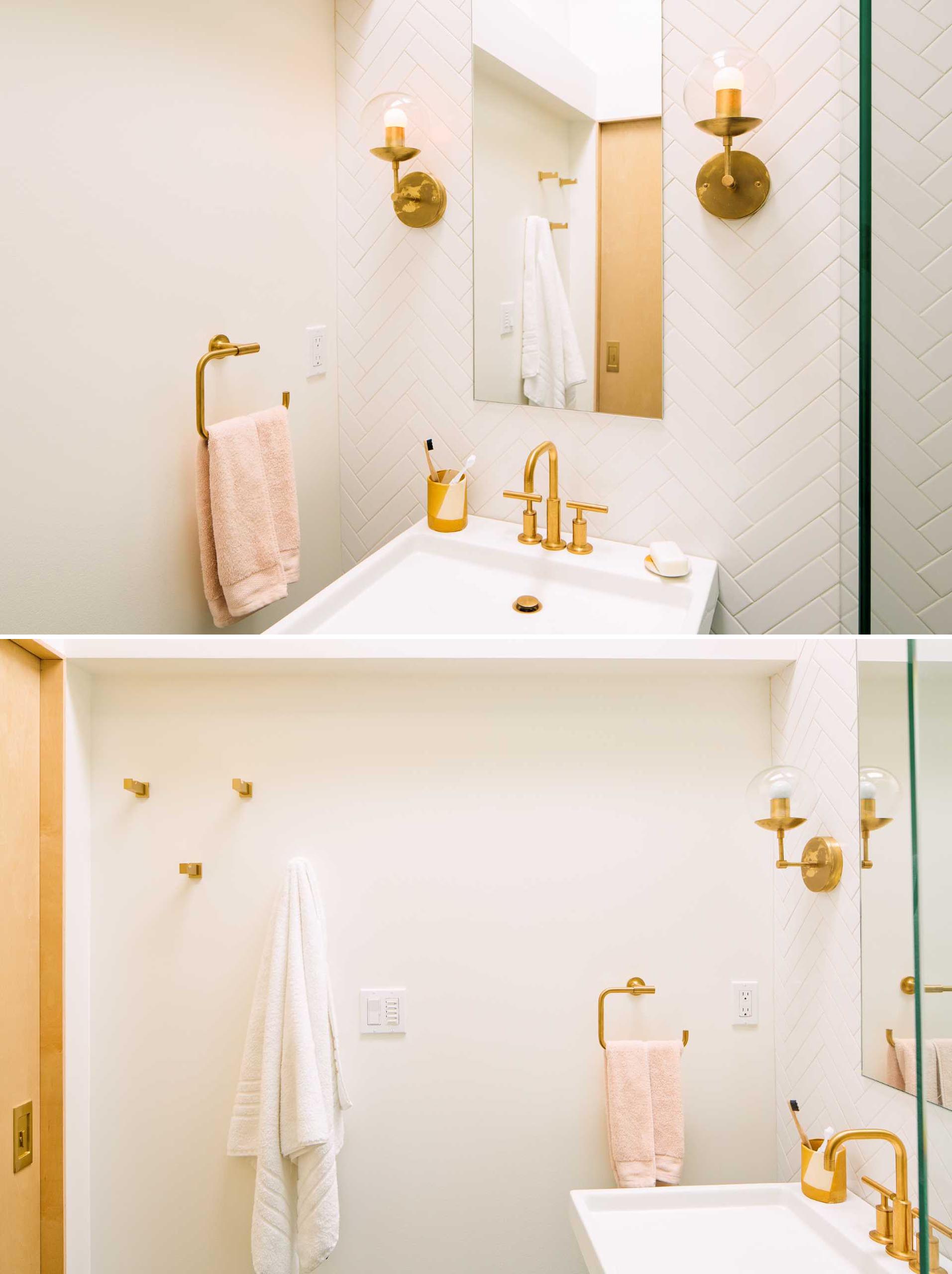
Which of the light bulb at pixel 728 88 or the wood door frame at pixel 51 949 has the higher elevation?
the light bulb at pixel 728 88

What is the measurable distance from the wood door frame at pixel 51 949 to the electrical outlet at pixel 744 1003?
1.08 m

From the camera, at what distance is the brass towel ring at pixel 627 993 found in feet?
5.38

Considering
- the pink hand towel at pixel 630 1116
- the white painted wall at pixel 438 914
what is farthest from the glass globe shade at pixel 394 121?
the pink hand towel at pixel 630 1116

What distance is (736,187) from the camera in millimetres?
1247

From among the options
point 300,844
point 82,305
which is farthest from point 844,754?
point 82,305

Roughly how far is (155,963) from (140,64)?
131cm

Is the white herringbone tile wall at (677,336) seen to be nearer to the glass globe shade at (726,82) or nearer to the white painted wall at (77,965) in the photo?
the glass globe shade at (726,82)

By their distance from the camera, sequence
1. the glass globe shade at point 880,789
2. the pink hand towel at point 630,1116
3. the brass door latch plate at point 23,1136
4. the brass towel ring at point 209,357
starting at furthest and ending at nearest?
the pink hand towel at point 630,1116 < the brass door latch plate at point 23,1136 < the brass towel ring at point 209,357 < the glass globe shade at point 880,789

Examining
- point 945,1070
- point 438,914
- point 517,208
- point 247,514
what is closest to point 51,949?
point 438,914

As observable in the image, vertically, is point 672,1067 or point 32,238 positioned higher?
point 32,238

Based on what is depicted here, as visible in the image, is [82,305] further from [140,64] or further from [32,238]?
[140,64]

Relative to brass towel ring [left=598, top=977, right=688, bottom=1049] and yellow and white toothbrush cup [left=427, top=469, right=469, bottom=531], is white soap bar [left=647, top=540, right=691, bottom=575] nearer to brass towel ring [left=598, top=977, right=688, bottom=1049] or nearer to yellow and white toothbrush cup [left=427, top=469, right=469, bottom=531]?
→ yellow and white toothbrush cup [left=427, top=469, right=469, bottom=531]

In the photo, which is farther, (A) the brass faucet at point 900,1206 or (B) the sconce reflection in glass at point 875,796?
(A) the brass faucet at point 900,1206

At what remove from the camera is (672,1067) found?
165cm
